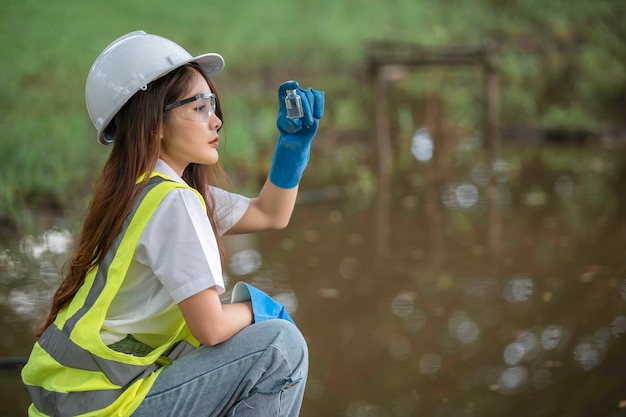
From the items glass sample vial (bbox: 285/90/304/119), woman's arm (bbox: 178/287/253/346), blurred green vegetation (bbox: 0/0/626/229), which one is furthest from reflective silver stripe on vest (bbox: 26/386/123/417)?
blurred green vegetation (bbox: 0/0/626/229)

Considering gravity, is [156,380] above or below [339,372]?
above

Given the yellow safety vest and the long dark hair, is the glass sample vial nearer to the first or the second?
the long dark hair

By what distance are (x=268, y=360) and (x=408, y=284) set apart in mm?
2745

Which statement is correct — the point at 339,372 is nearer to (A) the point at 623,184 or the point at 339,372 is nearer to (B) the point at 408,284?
(B) the point at 408,284

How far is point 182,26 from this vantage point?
1251 centimetres

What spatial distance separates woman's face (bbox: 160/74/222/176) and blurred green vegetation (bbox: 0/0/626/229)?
19.2ft

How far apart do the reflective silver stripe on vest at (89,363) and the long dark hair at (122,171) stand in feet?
0.11

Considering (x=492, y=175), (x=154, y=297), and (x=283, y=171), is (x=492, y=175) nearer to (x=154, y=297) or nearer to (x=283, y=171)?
(x=283, y=171)

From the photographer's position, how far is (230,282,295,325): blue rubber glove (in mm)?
2186

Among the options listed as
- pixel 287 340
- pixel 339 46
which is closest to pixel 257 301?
pixel 287 340

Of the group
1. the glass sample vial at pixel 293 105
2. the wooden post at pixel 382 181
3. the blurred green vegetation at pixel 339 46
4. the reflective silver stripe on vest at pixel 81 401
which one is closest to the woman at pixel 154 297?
the reflective silver stripe on vest at pixel 81 401

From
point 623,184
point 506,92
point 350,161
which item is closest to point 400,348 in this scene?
point 623,184

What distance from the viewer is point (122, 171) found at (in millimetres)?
2131

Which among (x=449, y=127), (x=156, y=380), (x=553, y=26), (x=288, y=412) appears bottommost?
(x=449, y=127)
